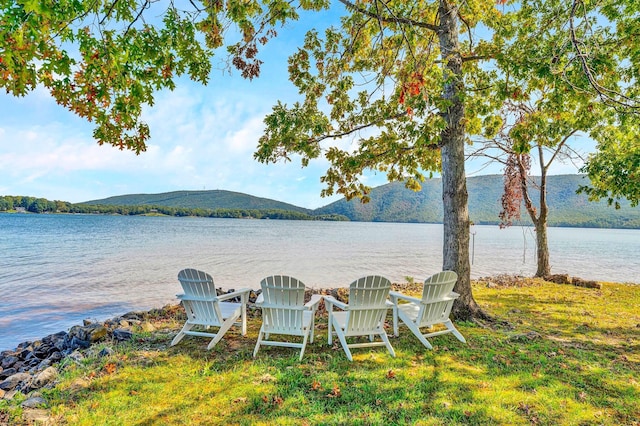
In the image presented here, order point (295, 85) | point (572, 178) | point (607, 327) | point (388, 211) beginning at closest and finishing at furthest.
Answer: point (607, 327) < point (295, 85) < point (572, 178) < point (388, 211)

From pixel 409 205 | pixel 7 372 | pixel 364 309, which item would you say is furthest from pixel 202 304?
pixel 409 205

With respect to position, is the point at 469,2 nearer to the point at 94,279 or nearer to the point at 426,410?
the point at 426,410

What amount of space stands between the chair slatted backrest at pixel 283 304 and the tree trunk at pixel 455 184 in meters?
3.48

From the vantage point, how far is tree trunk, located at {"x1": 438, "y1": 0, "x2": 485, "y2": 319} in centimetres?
669

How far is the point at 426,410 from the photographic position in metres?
3.45

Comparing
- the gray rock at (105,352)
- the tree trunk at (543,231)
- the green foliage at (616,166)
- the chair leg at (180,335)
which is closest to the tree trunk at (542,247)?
the tree trunk at (543,231)

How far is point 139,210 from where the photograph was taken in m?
92.6

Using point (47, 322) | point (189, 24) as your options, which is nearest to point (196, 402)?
point (189, 24)

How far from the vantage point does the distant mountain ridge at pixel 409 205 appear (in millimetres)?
76713

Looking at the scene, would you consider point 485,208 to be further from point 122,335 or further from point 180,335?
point 122,335

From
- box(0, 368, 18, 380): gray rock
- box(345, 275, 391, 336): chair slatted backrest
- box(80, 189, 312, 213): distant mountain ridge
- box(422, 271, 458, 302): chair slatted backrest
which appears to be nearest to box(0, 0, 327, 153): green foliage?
box(345, 275, 391, 336): chair slatted backrest

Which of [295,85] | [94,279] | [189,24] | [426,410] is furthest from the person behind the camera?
[94,279]

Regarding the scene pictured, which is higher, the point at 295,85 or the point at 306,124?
the point at 295,85

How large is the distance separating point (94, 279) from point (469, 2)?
15864 mm
